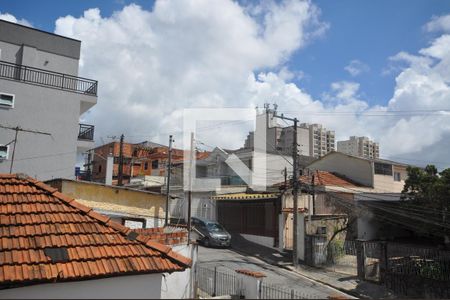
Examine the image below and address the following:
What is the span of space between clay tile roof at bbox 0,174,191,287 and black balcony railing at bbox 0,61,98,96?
15.7 meters

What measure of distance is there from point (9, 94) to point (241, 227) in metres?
18.3

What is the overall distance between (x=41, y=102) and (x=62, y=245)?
700 inches

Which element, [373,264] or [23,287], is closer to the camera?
[23,287]

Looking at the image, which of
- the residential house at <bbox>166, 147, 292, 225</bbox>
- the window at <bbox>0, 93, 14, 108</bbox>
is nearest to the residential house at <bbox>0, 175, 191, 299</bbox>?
the window at <bbox>0, 93, 14, 108</bbox>

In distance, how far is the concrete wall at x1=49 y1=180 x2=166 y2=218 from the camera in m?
19.6

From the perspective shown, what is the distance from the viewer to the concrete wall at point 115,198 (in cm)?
1961

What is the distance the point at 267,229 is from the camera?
27.9 metres

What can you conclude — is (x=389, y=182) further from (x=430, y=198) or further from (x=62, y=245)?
(x=62, y=245)

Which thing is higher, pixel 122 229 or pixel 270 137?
pixel 270 137

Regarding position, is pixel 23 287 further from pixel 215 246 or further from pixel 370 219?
pixel 370 219

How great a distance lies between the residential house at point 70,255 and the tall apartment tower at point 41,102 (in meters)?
14.4

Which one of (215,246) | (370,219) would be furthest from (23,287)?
(370,219)

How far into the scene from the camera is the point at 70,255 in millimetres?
7637

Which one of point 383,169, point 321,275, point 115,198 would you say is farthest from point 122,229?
point 383,169
